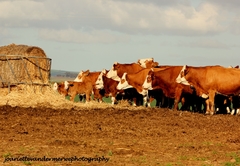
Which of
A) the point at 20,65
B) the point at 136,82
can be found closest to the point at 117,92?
the point at 136,82

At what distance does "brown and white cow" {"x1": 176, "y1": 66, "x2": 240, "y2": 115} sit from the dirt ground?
12.3 ft

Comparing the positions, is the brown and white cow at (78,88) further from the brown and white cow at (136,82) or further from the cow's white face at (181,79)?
the cow's white face at (181,79)

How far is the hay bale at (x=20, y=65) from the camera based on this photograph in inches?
1040

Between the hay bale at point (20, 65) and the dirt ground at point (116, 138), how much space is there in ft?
21.1

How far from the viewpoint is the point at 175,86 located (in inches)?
995

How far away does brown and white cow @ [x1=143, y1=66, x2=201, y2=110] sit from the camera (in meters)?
25.3

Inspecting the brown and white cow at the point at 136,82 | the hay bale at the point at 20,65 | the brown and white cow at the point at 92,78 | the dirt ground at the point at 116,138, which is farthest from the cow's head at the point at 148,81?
the brown and white cow at the point at 92,78

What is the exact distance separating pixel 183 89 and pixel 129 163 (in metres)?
15.1

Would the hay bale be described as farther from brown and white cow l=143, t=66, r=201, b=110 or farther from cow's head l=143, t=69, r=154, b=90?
brown and white cow l=143, t=66, r=201, b=110

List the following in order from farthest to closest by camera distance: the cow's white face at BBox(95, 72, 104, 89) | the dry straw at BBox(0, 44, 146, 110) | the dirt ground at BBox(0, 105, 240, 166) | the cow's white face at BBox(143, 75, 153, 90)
→ the cow's white face at BBox(95, 72, 104, 89) < the cow's white face at BBox(143, 75, 153, 90) < the dry straw at BBox(0, 44, 146, 110) < the dirt ground at BBox(0, 105, 240, 166)

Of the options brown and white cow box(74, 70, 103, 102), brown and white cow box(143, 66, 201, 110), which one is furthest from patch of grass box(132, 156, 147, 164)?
brown and white cow box(74, 70, 103, 102)

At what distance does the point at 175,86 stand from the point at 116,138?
1198 cm

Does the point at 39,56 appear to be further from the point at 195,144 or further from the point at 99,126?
the point at 195,144

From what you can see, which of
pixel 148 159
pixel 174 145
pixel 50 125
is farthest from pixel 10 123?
pixel 148 159
